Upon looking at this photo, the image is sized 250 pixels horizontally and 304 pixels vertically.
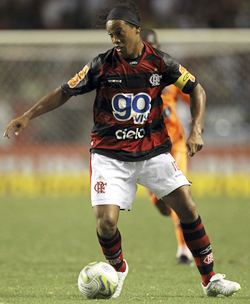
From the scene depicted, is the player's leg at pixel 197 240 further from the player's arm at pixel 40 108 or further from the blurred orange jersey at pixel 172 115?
the blurred orange jersey at pixel 172 115

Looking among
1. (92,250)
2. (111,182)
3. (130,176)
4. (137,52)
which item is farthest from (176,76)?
(92,250)

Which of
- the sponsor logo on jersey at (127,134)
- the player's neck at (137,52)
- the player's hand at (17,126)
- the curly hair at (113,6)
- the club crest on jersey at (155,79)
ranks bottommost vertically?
the sponsor logo on jersey at (127,134)

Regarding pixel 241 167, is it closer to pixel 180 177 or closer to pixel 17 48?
pixel 17 48

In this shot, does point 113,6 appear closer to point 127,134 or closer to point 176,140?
point 127,134

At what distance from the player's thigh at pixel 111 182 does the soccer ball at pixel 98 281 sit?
47 centimetres

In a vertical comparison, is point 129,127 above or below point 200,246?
above

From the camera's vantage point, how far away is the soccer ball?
24.4 feet

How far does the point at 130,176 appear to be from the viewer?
25.3ft

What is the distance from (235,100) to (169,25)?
4.73m

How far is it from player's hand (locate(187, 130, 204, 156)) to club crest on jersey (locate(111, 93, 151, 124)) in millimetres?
436

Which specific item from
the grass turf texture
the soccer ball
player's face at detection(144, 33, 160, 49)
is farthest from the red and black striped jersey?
player's face at detection(144, 33, 160, 49)

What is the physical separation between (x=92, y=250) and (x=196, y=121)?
15.5 feet

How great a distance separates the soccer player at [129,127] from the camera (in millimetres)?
7605

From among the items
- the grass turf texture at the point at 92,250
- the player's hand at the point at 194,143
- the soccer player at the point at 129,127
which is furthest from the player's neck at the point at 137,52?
the grass turf texture at the point at 92,250
